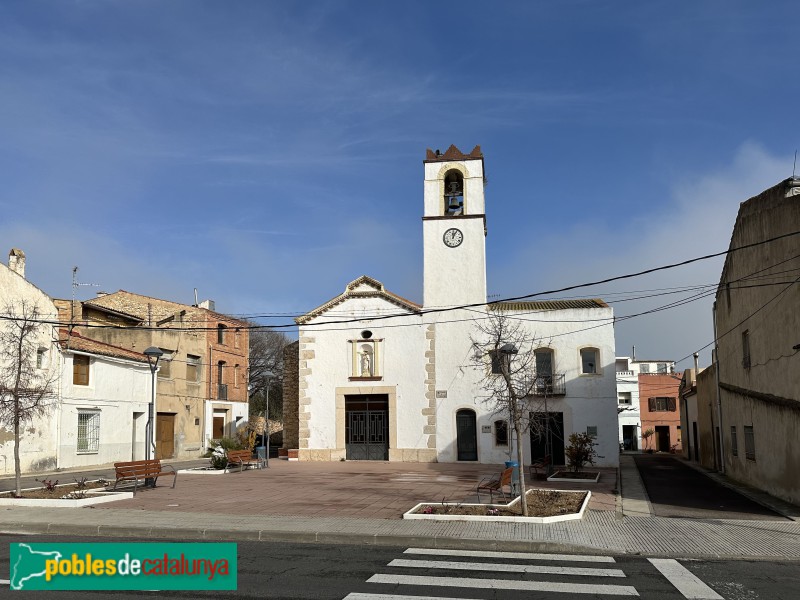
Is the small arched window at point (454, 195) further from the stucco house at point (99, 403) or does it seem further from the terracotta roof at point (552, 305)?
the stucco house at point (99, 403)

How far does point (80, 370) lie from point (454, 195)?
16.9 meters

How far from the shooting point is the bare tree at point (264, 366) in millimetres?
60656

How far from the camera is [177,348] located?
33.1 metres

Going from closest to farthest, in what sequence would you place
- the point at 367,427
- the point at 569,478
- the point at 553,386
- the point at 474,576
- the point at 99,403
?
the point at 474,576
the point at 569,478
the point at 99,403
the point at 553,386
the point at 367,427

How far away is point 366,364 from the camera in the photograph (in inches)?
1192

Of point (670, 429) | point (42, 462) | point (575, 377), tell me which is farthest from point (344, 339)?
point (670, 429)

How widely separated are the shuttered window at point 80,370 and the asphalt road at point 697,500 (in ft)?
66.6

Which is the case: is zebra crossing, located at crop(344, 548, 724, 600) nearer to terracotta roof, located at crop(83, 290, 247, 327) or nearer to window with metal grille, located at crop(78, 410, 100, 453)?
window with metal grille, located at crop(78, 410, 100, 453)

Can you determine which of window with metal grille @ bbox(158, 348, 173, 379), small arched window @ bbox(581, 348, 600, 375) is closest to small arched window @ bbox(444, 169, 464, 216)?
small arched window @ bbox(581, 348, 600, 375)

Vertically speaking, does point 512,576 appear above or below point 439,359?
below

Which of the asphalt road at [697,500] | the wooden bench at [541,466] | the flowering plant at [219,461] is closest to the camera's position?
the asphalt road at [697,500]

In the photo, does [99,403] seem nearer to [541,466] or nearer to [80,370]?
[80,370]

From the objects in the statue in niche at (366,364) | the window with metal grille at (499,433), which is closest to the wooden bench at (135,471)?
the statue in niche at (366,364)

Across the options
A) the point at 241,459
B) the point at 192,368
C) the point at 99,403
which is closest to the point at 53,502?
the point at 241,459
